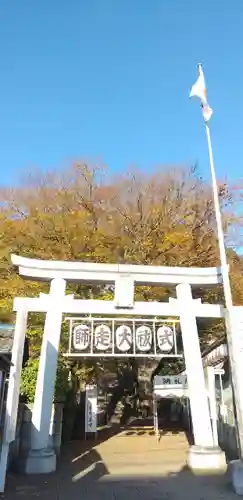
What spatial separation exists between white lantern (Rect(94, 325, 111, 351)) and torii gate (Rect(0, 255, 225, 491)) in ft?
1.62

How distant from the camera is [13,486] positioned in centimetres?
841

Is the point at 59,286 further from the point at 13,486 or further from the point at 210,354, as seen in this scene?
the point at 210,354

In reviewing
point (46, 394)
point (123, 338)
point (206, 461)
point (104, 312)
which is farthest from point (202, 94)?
point (206, 461)

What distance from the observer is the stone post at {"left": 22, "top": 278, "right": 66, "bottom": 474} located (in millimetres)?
9500

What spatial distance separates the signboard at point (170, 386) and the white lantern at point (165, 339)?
5376mm

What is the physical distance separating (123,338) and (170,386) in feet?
20.3

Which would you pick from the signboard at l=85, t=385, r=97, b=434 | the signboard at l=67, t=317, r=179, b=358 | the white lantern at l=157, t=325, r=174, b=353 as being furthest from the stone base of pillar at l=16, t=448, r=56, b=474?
the signboard at l=85, t=385, r=97, b=434

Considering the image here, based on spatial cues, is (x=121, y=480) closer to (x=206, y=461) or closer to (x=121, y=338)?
(x=206, y=461)

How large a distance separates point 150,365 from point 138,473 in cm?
1202

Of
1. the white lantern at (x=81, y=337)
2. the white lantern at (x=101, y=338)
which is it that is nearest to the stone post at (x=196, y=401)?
the white lantern at (x=101, y=338)

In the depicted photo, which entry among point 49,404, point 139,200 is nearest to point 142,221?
point 139,200

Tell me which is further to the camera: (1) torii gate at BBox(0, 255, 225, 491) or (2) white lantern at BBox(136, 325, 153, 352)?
(2) white lantern at BBox(136, 325, 153, 352)

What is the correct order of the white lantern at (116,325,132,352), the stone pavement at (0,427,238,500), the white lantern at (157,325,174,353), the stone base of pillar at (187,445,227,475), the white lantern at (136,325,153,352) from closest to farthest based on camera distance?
the stone pavement at (0,427,238,500) < the stone base of pillar at (187,445,227,475) < the white lantern at (116,325,132,352) < the white lantern at (136,325,153,352) < the white lantern at (157,325,174,353)

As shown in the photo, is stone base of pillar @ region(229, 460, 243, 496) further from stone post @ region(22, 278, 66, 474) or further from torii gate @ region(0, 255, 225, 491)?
stone post @ region(22, 278, 66, 474)
